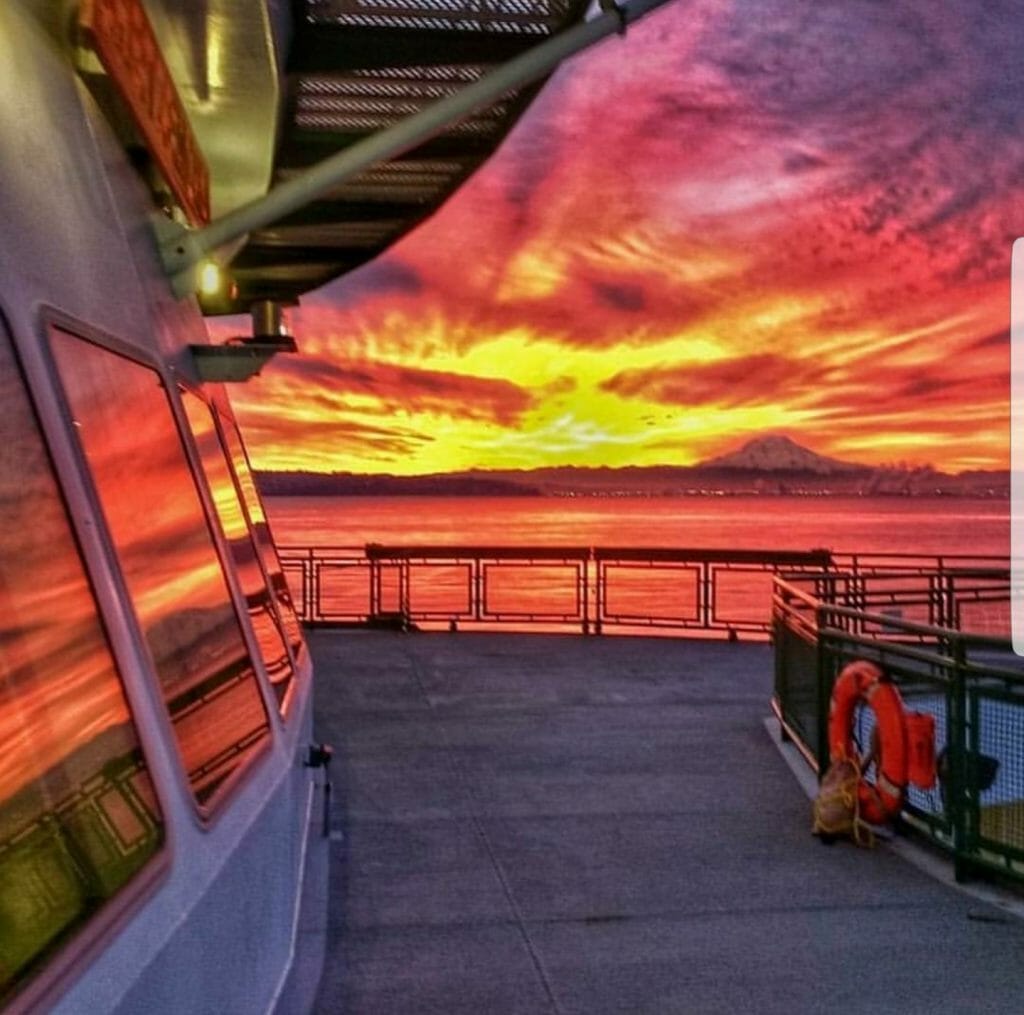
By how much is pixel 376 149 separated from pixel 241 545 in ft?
5.85

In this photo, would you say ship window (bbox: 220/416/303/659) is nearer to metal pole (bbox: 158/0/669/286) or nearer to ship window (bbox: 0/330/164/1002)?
metal pole (bbox: 158/0/669/286)

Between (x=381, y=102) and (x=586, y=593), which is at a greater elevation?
(x=381, y=102)

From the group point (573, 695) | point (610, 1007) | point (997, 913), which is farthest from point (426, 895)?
point (573, 695)

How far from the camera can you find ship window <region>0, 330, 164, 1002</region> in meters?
2.18

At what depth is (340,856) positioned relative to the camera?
729 cm

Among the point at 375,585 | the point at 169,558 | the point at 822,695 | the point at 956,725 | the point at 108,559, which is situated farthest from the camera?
the point at 375,585

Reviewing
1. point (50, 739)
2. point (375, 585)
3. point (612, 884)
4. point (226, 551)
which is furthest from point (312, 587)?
point (50, 739)

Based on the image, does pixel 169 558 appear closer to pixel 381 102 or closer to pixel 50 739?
pixel 50 739

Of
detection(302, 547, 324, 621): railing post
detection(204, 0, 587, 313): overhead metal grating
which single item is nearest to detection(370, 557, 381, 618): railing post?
→ detection(302, 547, 324, 621): railing post

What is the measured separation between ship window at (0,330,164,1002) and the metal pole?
8.62ft

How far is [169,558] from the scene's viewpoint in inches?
143

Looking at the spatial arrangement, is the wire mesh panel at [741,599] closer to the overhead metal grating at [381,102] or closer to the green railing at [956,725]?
the green railing at [956,725]

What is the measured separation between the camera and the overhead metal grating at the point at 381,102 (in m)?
6.52

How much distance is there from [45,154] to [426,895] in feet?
14.6
